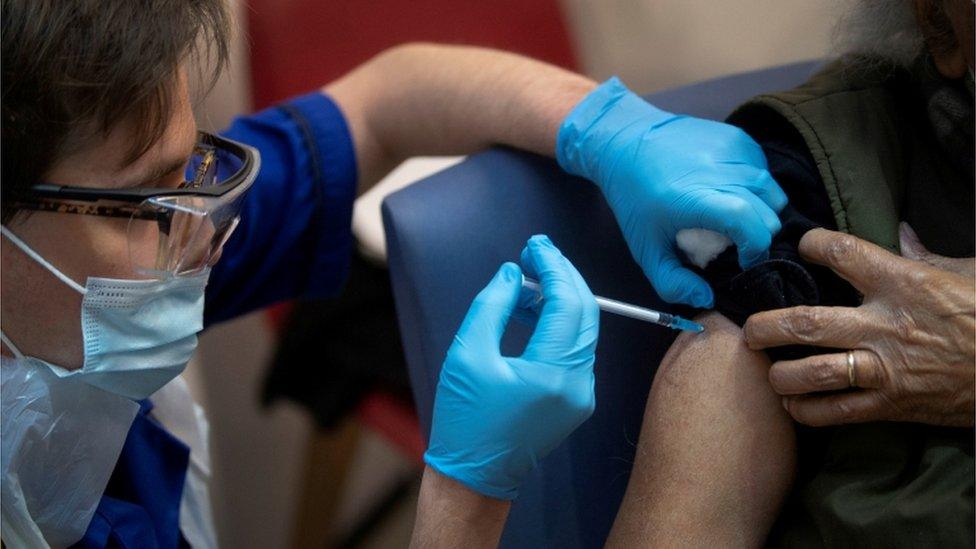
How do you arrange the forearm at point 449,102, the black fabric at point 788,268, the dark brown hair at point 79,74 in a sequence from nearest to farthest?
1. the dark brown hair at point 79,74
2. the black fabric at point 788,268
3. the forearm at point 449,102

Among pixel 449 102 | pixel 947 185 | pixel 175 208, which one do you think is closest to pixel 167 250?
pixel 175 208

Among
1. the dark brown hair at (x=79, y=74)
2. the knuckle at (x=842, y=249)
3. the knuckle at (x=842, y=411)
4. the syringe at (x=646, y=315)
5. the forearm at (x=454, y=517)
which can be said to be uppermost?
the dark brown hair at (x=79, y=74)

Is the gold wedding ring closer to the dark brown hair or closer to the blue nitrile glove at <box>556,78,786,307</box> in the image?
the blue nitrile glove at <box>556,78,786,307</box>

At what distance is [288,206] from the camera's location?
1279 mm

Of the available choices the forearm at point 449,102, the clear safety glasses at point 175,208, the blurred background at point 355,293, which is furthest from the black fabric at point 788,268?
the blurred background at point 355,293

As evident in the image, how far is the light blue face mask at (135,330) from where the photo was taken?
0.95m

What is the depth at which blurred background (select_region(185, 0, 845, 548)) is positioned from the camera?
1676 millimetres

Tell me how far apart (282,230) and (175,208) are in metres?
0.36

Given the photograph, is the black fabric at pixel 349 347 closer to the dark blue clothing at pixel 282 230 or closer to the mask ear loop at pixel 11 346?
the dark blue clothing at pixel 282 230

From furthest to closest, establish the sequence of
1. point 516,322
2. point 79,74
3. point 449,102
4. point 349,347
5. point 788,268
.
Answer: point 349,347
point 449,102
point 516,322
point 788,268
point 79,74

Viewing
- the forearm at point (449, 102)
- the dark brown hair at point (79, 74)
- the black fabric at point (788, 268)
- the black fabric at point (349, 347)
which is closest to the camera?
the dark brown hair at point (79, 74)

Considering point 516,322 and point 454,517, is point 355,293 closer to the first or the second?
point 516,322

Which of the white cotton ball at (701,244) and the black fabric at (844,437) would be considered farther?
the white cotton ball at (701,244)

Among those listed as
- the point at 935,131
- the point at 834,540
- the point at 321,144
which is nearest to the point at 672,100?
→ the point at 935,131
